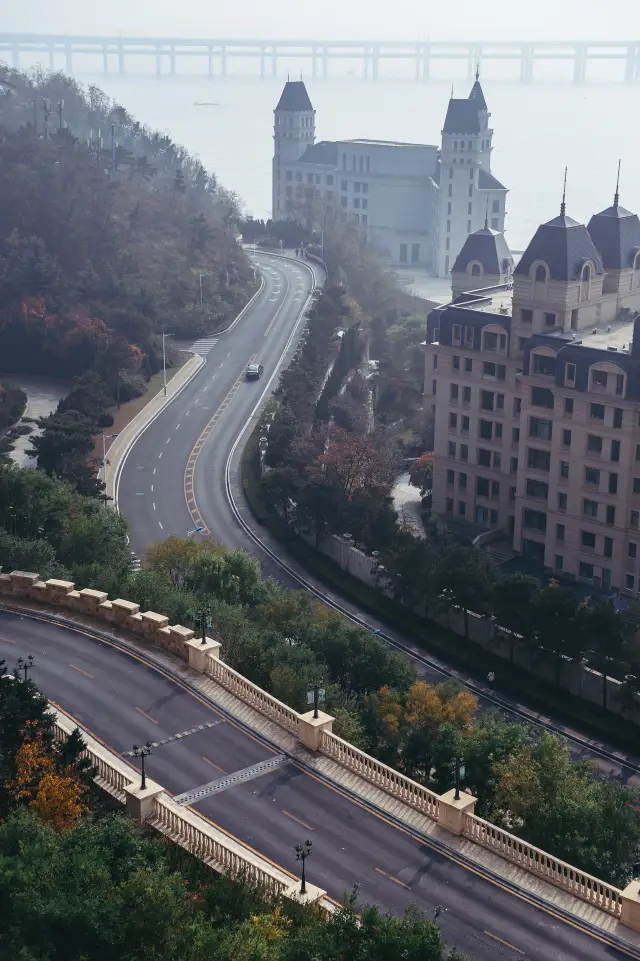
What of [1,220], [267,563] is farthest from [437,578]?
[1,220]

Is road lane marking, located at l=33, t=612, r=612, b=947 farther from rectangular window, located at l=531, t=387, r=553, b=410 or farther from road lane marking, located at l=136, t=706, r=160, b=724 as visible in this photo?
rectangular window, located at l=531, t=387, r=553, b=410

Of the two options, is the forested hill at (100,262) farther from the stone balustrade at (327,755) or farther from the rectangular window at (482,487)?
the stone balustrade at (327,755)

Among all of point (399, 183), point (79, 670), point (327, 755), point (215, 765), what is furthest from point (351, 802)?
point (399, 183)

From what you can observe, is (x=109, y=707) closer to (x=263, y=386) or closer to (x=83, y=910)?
(x=83, y=910)

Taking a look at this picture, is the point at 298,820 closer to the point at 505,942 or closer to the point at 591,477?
the point at 505,942

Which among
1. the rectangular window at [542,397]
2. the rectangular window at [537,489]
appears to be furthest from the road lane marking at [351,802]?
the rectangular window at [542,397]
